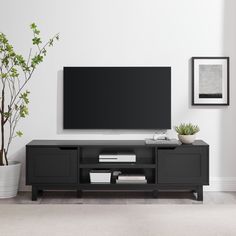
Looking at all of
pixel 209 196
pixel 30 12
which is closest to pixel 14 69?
pixel 30 12

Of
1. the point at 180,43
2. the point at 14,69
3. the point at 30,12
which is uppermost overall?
the point at 30,12

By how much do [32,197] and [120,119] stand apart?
1335 mm

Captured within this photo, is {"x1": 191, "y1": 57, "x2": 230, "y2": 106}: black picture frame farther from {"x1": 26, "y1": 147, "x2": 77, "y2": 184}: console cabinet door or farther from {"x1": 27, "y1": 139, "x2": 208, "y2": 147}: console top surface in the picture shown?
{"x1": 26, "y1": 147, "x2": 77, "y2": 184}: console cabinet door

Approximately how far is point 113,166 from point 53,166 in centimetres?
65

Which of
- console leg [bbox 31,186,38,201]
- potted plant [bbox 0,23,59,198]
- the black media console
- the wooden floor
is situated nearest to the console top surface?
the black media console

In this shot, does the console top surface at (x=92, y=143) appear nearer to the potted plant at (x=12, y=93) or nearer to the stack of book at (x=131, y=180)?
the potted plant at (x=12, y=93)

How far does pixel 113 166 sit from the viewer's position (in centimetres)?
494

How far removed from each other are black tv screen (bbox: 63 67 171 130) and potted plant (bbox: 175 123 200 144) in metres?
0.29

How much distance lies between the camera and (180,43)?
533cm

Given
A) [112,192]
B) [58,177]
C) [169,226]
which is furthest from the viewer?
[112,192]

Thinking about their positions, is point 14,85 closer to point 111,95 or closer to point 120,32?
point 111,95

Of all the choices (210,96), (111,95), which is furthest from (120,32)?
(210,96)

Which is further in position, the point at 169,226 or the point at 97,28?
the point at 97,28

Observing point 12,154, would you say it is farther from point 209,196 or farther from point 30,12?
point 209,196
